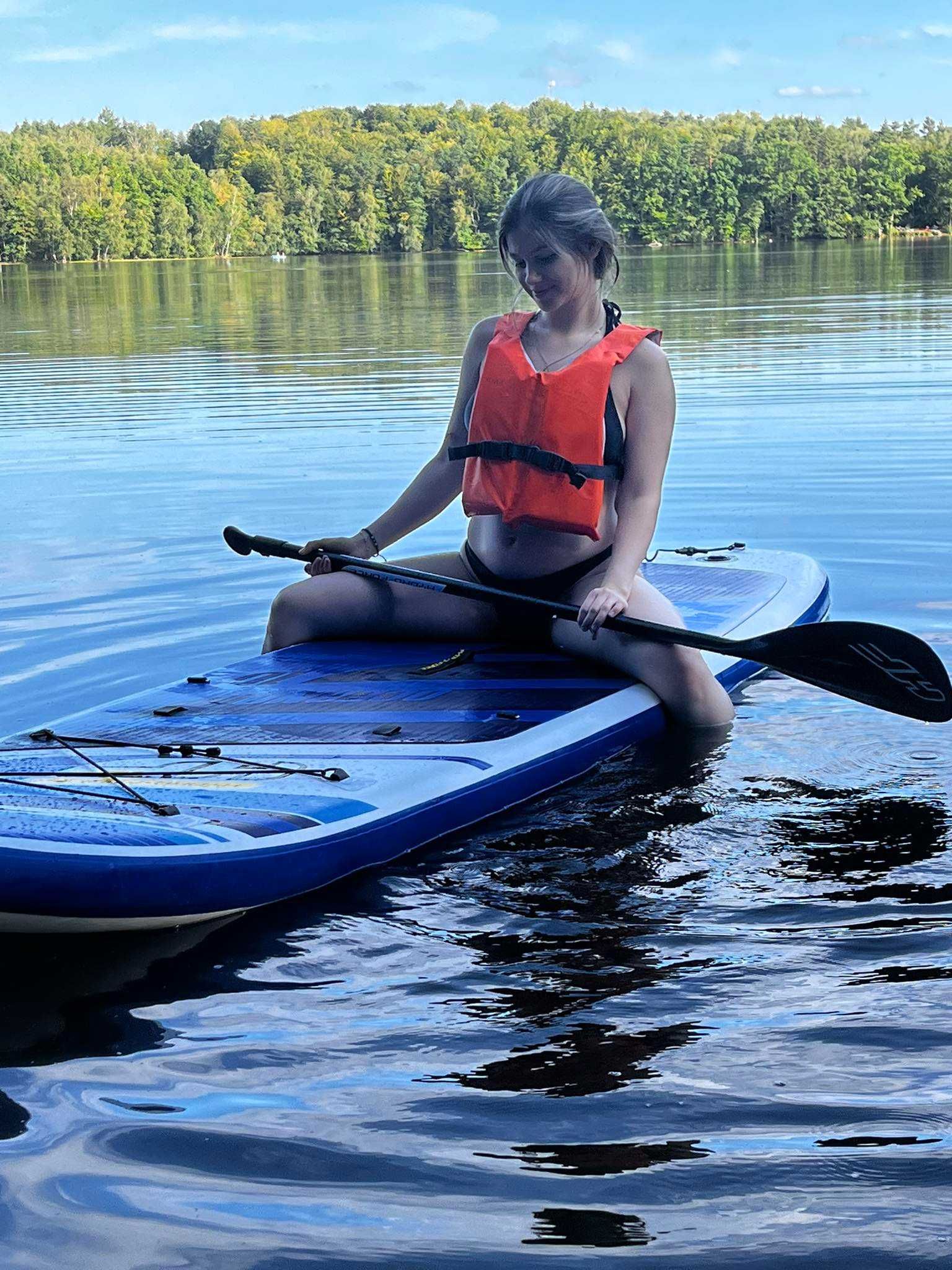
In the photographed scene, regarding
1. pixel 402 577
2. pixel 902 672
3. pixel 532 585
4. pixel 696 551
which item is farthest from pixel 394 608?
pixel 696 551

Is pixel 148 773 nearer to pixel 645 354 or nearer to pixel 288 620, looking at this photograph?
pixel 288 620

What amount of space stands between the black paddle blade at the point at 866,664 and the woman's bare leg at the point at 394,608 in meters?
0.76

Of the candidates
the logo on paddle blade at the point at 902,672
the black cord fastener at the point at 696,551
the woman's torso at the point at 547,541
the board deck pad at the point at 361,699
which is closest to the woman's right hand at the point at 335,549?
the board deck pad at the point at 361,699

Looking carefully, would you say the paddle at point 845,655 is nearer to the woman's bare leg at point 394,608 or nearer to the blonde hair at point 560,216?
the woman's bare leg at point 394,608

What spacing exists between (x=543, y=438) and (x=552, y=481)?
115mm

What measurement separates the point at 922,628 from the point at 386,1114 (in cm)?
328

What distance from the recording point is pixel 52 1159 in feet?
6.97

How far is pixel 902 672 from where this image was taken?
11.7 ft

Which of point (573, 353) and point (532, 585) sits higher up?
point (573, 353)

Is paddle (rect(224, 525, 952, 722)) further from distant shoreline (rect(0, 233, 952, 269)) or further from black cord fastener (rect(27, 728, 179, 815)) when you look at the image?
distant shoreline (rect(0, 233, 952, 269))

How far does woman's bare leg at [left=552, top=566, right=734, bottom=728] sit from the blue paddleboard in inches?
1.9

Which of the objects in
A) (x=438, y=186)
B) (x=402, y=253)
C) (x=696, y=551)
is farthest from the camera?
(x=438, y=186)

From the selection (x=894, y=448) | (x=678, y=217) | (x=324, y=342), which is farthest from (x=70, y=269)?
(x=894, y=448)

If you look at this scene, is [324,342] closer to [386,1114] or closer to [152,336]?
[152,336]
